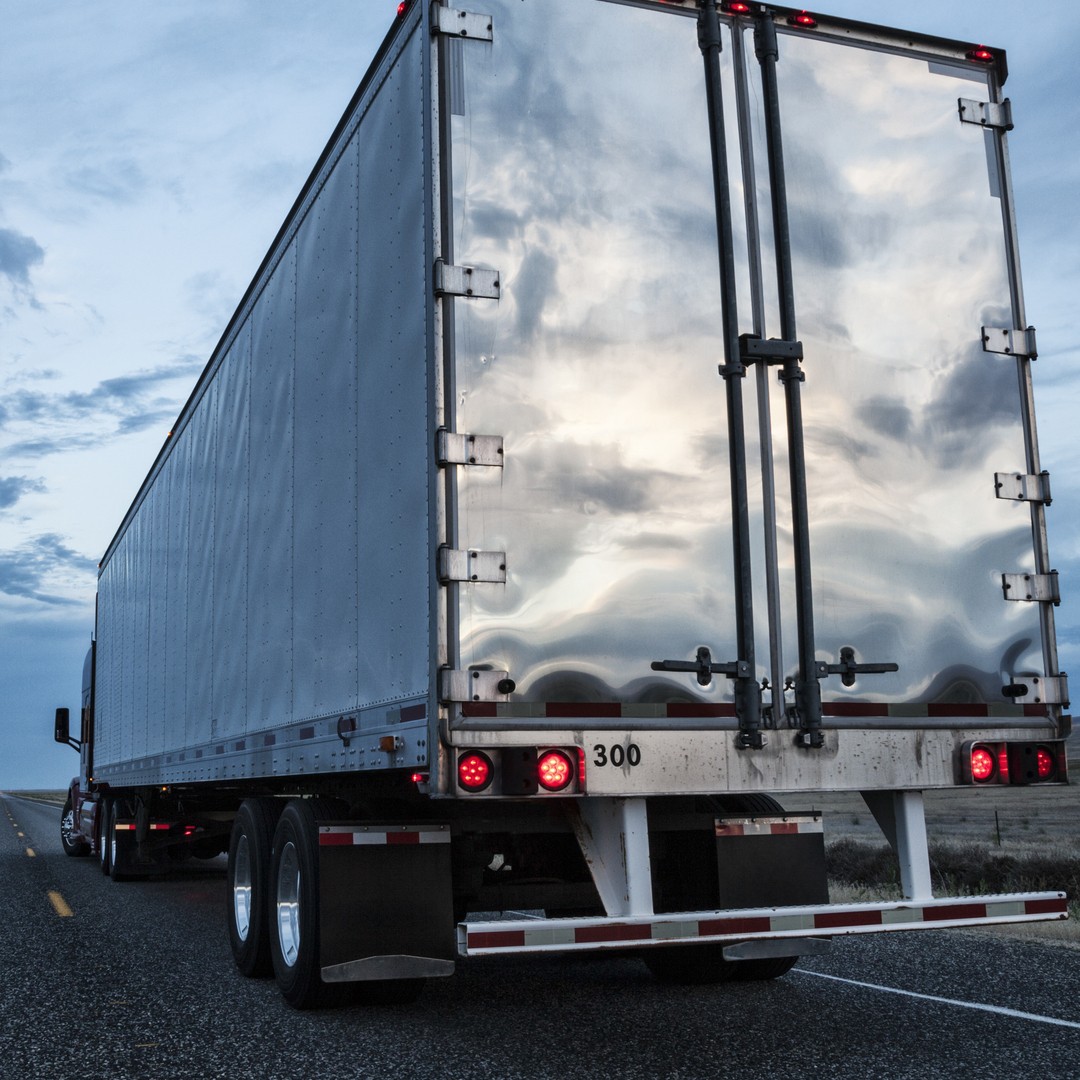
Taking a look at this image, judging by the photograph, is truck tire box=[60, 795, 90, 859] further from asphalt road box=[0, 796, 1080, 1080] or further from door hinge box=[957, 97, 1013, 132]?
door hinge box=[957, 97, 1013, 132]

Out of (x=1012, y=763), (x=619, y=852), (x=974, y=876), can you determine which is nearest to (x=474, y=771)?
(x=619, y=852)

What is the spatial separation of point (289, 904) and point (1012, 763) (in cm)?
377

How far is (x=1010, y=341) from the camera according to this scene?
6816 millimetres

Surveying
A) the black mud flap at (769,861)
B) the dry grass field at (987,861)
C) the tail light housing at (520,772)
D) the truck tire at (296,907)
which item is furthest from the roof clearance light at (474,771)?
the dry grass field at (987,861)

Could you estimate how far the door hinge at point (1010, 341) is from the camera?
676 cm

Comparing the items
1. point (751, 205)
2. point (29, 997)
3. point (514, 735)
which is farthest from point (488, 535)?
point (29, 997)

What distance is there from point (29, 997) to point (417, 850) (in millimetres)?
2807

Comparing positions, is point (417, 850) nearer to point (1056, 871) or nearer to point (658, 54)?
point (658, 54)

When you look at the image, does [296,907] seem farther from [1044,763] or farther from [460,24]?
[460,24]

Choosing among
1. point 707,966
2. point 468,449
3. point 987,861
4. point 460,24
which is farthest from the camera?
point 987,861

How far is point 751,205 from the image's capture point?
248 inches

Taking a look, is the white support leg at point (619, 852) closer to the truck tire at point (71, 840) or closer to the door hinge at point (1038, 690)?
the door hinge at point (1038, 690)

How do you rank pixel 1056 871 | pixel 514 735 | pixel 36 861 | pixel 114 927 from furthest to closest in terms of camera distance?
pixel 36 861
pixel 1056 871
pixel 114 927
pixel 514 735

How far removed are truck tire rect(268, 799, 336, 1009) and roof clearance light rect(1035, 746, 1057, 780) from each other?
350 cm
